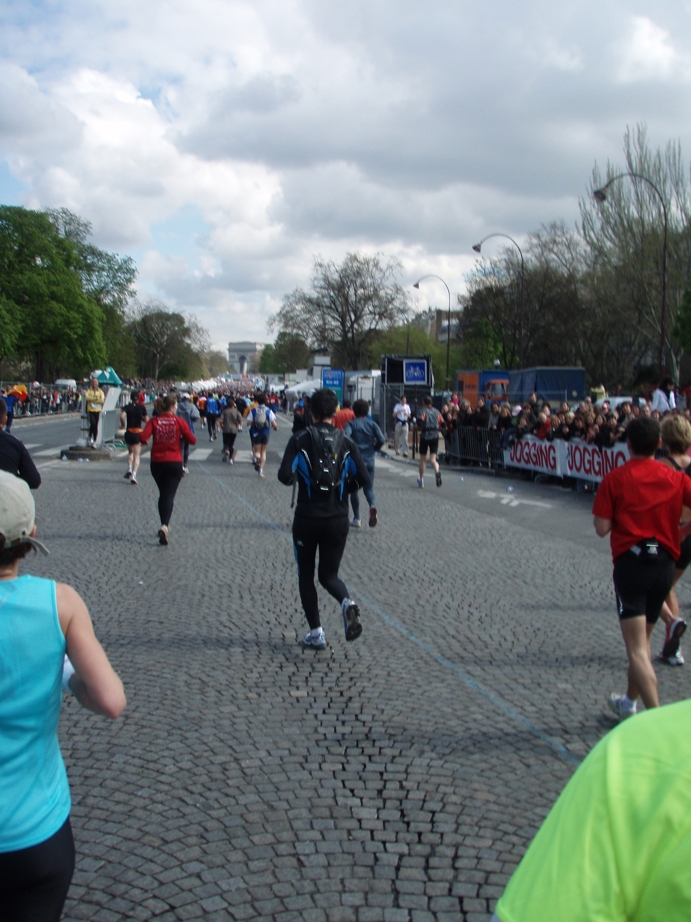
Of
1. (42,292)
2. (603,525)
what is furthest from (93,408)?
(42,292)

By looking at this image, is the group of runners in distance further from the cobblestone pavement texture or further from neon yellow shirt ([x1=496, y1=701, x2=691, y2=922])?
the cobblestone pavement texture

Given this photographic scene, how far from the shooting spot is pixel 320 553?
6301 millimetres

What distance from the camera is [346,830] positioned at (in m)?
3.66

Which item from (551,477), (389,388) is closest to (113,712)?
(551,477)

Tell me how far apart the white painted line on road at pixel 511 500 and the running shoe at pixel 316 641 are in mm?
9973

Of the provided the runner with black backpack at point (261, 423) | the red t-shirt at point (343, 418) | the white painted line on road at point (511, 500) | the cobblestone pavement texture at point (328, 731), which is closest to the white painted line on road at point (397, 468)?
the runner with black backpack at point (261, 423)

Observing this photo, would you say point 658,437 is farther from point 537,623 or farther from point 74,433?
point 74,433

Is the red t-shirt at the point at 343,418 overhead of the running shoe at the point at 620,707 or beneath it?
overhead

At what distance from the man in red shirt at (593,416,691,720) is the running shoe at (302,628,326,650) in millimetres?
2239

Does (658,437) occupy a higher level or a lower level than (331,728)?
higher

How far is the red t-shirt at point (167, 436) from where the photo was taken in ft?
34.8

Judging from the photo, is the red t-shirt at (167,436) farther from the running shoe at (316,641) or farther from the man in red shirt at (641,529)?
the man in red shirt at (641,529)

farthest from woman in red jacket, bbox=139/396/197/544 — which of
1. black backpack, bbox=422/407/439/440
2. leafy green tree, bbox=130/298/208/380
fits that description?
leafy green tree, bbox=130/298/208/380

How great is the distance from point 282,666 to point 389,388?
3033 centimetres
